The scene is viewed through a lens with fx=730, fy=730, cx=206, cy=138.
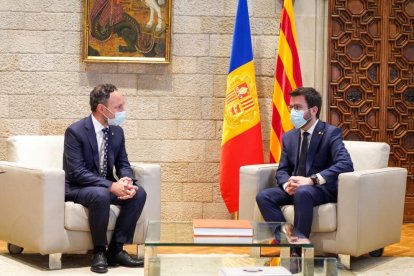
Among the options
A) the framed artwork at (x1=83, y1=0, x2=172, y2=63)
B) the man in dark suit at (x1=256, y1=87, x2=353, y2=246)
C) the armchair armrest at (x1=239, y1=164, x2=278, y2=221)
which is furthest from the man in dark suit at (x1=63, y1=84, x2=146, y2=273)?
the framed artwork at (x1=83, y1=0, x2=172, y2=63)

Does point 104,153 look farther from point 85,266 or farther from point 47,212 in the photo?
point 85,266

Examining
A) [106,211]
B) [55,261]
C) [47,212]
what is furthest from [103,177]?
[55,261]

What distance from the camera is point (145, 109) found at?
639cm

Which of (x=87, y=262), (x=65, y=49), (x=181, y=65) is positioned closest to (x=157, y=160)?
(x=181, y=65)

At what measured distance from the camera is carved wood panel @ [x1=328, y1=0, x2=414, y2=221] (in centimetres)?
652

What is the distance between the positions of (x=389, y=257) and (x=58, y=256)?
2.31m

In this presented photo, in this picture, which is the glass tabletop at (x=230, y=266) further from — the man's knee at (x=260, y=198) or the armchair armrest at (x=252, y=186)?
the armchair armrest at (x=252, y=186)

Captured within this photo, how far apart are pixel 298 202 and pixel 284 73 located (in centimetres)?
175

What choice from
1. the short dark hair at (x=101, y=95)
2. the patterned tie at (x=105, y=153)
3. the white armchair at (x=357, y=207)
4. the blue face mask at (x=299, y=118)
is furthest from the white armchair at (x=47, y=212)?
the blue face mask at (x=299, y=118)

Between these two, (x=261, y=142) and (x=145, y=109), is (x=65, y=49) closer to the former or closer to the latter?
(x=145, y=109)

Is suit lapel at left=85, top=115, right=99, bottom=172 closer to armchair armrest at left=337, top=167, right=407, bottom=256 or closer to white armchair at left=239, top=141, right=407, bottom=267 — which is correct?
white armchair at left=239, top=141, right=407, bottom=267

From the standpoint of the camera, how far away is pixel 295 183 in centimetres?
484

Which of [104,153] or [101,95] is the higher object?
[101,95]

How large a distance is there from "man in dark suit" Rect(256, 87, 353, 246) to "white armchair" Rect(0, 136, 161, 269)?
779mm
